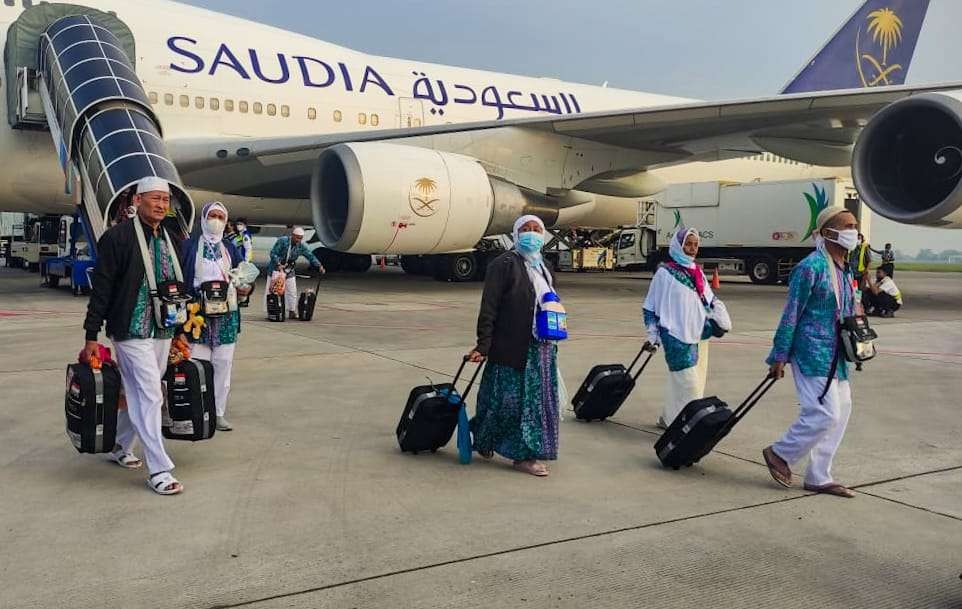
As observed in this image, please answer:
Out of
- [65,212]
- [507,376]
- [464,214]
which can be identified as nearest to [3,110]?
[65,212]

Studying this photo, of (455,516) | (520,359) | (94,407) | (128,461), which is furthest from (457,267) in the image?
(455,516)

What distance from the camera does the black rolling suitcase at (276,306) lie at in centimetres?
987

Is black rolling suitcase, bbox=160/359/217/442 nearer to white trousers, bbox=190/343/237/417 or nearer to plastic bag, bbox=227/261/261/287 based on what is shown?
white trousers, bbox=190/343/237/417

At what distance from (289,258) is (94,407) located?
6.31 meters

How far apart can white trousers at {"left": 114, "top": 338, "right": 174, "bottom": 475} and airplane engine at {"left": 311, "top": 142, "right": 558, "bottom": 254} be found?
7.94 m

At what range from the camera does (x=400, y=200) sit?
38.7 feet

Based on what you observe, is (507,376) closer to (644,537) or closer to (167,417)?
(644,537)

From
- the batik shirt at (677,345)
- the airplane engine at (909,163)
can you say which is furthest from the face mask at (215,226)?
the airplane engine at (909,163)

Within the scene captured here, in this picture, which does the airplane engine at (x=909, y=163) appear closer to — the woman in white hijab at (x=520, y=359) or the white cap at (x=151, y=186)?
the woman in white hijab at (x=520, y=359)

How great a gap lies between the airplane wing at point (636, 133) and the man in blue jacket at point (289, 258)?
120 inches

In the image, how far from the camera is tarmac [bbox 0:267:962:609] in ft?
8.89

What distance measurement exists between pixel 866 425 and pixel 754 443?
0.92 metres

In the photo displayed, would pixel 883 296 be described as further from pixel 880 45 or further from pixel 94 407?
pixel 880 45

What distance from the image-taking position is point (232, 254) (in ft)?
16.6
